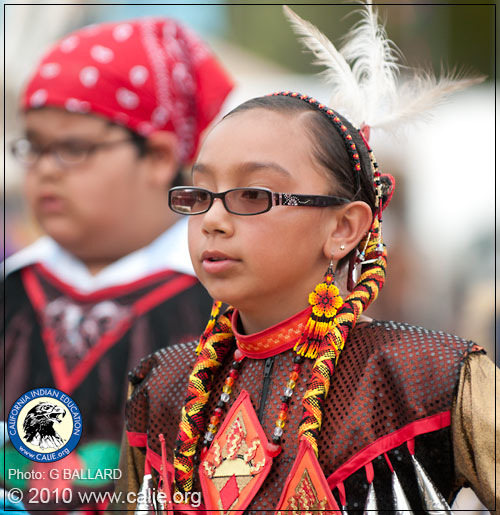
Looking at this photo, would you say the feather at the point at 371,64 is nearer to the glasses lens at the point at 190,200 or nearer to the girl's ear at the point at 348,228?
the girl's ear at the point at 348,228

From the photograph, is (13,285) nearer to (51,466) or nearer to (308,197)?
(51,466)

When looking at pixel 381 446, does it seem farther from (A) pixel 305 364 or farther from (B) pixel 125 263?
(B) pixel 125 263

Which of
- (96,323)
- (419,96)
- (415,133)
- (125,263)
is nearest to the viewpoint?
(419,96)

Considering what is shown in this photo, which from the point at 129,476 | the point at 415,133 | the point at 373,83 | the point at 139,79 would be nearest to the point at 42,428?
the point at 129,476

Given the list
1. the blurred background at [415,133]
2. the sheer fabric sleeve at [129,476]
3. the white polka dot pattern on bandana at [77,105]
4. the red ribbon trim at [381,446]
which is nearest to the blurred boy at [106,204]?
the white polka dot pattern on bandana at [77,105]

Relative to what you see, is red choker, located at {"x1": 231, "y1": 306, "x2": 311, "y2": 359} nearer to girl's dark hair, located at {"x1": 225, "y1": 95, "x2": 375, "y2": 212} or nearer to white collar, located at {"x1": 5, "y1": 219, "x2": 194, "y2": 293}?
girl's dark hair, located at {"x1": 225, "y1": 95, "x2": 375, "y2": 212}

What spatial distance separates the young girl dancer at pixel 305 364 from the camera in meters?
1.57

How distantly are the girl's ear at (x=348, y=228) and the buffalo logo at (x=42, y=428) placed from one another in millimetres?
996

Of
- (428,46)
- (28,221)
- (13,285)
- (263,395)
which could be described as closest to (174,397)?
(263,395)

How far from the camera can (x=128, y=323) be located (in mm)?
3041

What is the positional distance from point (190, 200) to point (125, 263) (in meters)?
1.50

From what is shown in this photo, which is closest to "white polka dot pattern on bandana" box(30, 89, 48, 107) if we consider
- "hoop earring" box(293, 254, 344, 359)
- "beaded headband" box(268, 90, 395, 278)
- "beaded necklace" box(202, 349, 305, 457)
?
"beaded headband" box(268, 90, 395, 278)

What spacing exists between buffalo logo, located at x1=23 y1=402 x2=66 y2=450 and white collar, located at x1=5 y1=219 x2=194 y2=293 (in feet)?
3.19

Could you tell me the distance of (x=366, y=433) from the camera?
1577 millimetres
